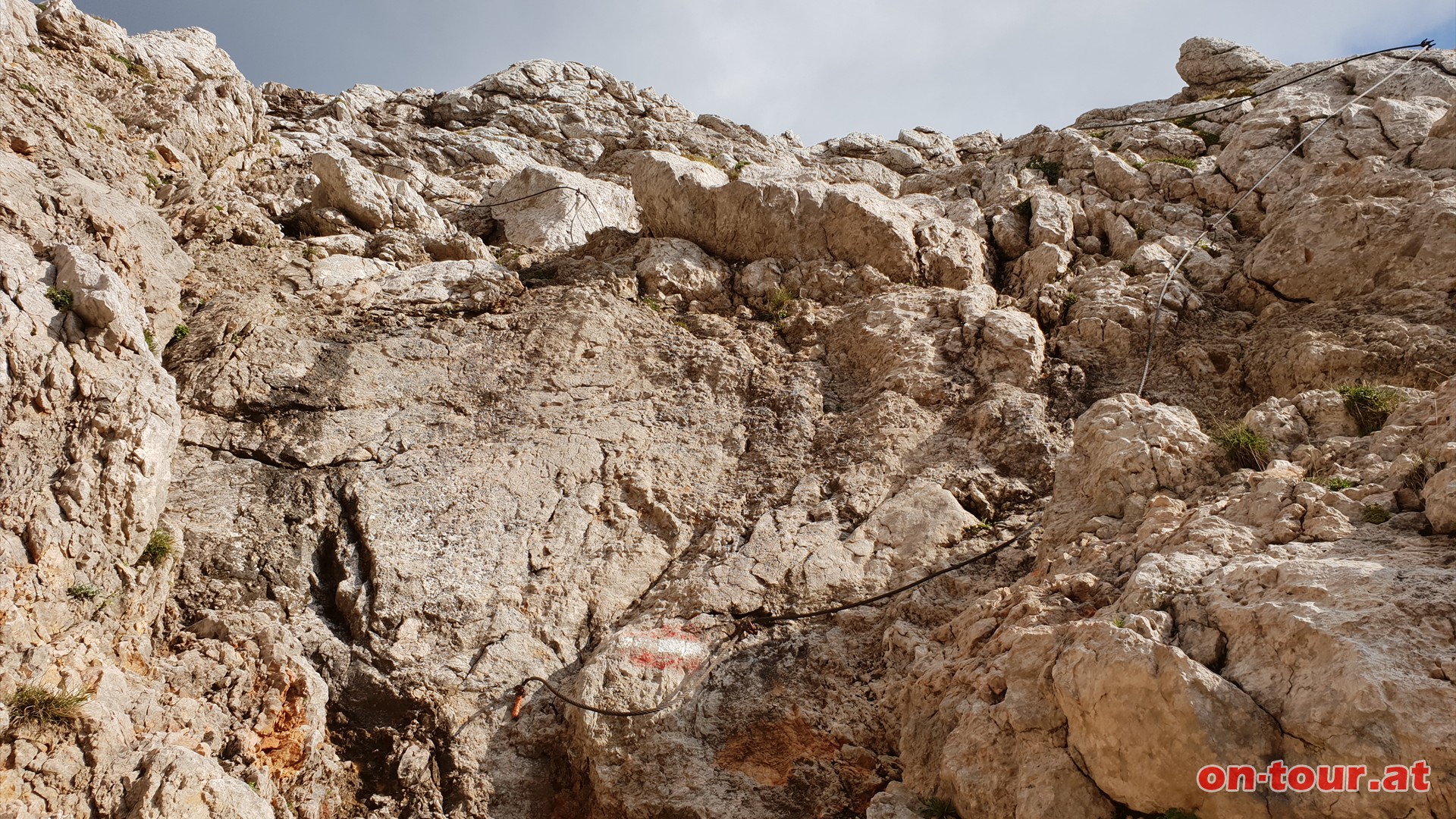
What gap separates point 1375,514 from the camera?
6160 millimetres

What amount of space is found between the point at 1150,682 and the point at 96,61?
18813mm

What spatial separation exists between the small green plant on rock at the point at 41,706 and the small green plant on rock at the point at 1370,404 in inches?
466

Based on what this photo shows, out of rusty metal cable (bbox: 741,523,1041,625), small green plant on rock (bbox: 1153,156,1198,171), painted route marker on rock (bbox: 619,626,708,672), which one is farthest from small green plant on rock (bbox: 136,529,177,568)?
small green plant on rock (bbox: 1153,156,1198,171)

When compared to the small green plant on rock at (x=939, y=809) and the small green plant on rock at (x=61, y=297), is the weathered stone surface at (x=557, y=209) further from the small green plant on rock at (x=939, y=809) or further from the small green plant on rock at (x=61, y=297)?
the small green plant on rock at (x=939, y=809)

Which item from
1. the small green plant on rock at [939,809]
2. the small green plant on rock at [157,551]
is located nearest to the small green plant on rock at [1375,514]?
the small green plant on rock at [939,809]

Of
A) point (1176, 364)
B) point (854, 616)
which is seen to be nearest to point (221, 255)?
point (854, 616)

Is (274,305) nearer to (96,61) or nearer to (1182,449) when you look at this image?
(96,61)

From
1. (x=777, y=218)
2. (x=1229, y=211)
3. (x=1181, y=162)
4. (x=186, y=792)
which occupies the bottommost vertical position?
(x=186, y=792)

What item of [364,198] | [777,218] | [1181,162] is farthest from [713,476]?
[1181,162]

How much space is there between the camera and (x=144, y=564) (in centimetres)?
774

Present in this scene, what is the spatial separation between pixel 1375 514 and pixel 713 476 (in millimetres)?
6658

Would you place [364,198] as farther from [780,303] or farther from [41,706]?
[41,706]

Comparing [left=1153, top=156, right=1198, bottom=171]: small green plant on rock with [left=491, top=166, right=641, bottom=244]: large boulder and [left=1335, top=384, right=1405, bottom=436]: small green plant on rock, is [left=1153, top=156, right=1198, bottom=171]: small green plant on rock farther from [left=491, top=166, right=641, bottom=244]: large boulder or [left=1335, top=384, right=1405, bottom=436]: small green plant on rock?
[left=491, top=166, right=641, bottom=244]: large boulder

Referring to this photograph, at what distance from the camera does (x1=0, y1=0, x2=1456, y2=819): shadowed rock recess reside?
5.88m
